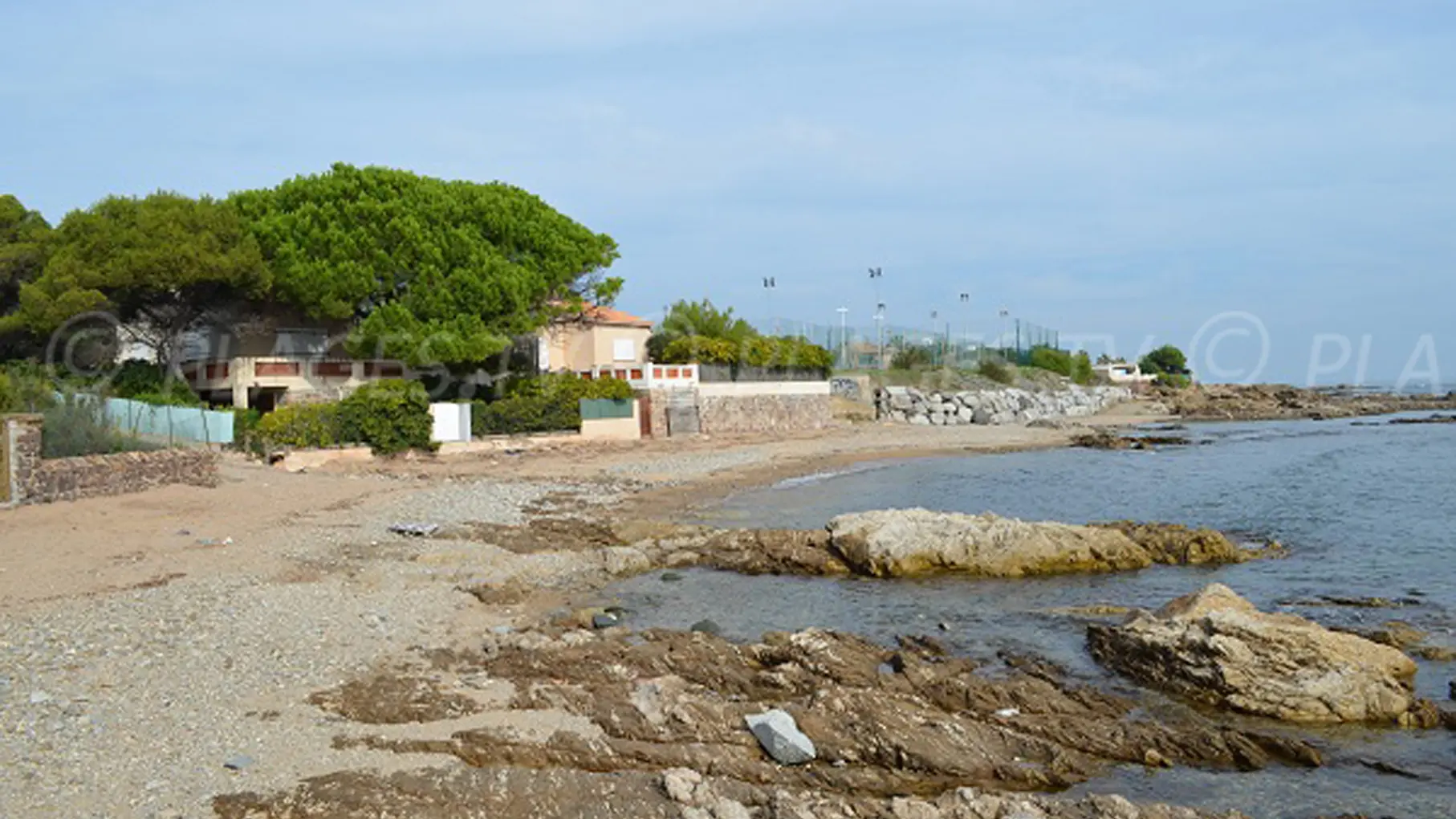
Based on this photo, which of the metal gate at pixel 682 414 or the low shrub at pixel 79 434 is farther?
the metal gate at pixel 682 414

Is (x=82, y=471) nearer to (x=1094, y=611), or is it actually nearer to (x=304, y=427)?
(x=304, y=427)

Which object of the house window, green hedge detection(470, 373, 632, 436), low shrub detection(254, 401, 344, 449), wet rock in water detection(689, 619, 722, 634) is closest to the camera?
wet rock in water detection(689, 619, 722, 634)

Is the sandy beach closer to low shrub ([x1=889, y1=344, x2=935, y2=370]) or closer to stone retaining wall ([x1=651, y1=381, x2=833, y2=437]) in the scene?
stone retaining wall ([x1=651, y1=381, x2=833, y2=437])

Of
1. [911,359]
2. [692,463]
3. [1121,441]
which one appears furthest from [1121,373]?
[692,463]

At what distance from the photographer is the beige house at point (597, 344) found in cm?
5325

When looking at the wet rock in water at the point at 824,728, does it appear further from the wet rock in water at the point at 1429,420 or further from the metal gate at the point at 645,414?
the wet rock in water at the point at 1429,420

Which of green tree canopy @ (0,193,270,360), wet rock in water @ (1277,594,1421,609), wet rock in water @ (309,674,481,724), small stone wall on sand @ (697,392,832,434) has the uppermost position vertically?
green tree canopy @ (0,193,270,360)

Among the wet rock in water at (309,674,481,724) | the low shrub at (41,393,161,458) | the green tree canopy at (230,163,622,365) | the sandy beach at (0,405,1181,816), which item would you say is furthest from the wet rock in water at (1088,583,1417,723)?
the green tree canopy at (230,163,622,365)

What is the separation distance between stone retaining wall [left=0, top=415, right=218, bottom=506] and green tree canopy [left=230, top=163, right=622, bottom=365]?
18.5 m

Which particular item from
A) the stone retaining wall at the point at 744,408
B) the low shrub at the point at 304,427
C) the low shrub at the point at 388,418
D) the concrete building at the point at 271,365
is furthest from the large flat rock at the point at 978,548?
the stone retaining wall at the point at 744,408

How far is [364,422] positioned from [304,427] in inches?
79.2

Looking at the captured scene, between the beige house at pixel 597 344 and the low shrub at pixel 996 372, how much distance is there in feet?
123

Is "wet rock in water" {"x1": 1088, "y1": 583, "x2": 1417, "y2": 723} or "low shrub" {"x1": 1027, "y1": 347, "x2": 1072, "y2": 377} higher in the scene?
"low shrub" {"x1": 1027, "y1": 347, "x2": 1072, "y2": 377}

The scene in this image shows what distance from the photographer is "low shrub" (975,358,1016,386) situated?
8588 centimetres
